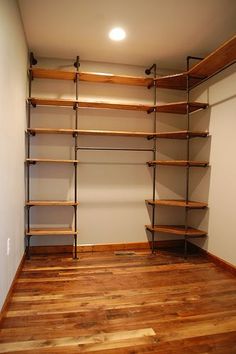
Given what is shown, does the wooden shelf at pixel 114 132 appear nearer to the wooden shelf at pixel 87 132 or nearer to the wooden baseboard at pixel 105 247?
the wooden shelf at pixel 87 132

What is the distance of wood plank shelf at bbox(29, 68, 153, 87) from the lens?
2.95 meters

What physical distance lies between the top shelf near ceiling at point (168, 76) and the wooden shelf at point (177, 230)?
6.10ft

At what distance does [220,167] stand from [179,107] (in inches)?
36.5

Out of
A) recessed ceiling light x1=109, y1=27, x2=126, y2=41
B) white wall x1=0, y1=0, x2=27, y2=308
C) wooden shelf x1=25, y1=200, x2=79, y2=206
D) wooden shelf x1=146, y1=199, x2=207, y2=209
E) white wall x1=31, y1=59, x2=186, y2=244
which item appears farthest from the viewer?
white wall x1=31, y1=59, x2=186, y2=244

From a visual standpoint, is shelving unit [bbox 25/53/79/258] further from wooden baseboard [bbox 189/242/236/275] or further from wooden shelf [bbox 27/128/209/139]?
wooden baseboard [bbox 189/242/236/275]

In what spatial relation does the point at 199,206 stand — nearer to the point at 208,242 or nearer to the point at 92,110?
the point at 208,242

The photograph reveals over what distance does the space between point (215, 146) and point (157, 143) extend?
804 millimetres

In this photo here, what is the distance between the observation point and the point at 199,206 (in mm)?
3012

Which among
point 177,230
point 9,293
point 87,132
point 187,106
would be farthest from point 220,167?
point 9,293

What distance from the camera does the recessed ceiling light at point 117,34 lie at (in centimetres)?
254

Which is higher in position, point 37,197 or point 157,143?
point 157,143

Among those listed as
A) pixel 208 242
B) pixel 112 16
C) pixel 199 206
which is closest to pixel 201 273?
pixel 208 242

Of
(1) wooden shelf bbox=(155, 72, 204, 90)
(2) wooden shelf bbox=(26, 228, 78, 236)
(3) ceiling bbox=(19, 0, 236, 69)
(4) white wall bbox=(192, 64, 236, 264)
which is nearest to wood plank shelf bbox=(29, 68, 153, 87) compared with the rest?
(1) wooden shelf bbox=(155, 72, 204, 90)

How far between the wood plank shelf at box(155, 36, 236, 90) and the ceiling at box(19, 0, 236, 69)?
24 cm
